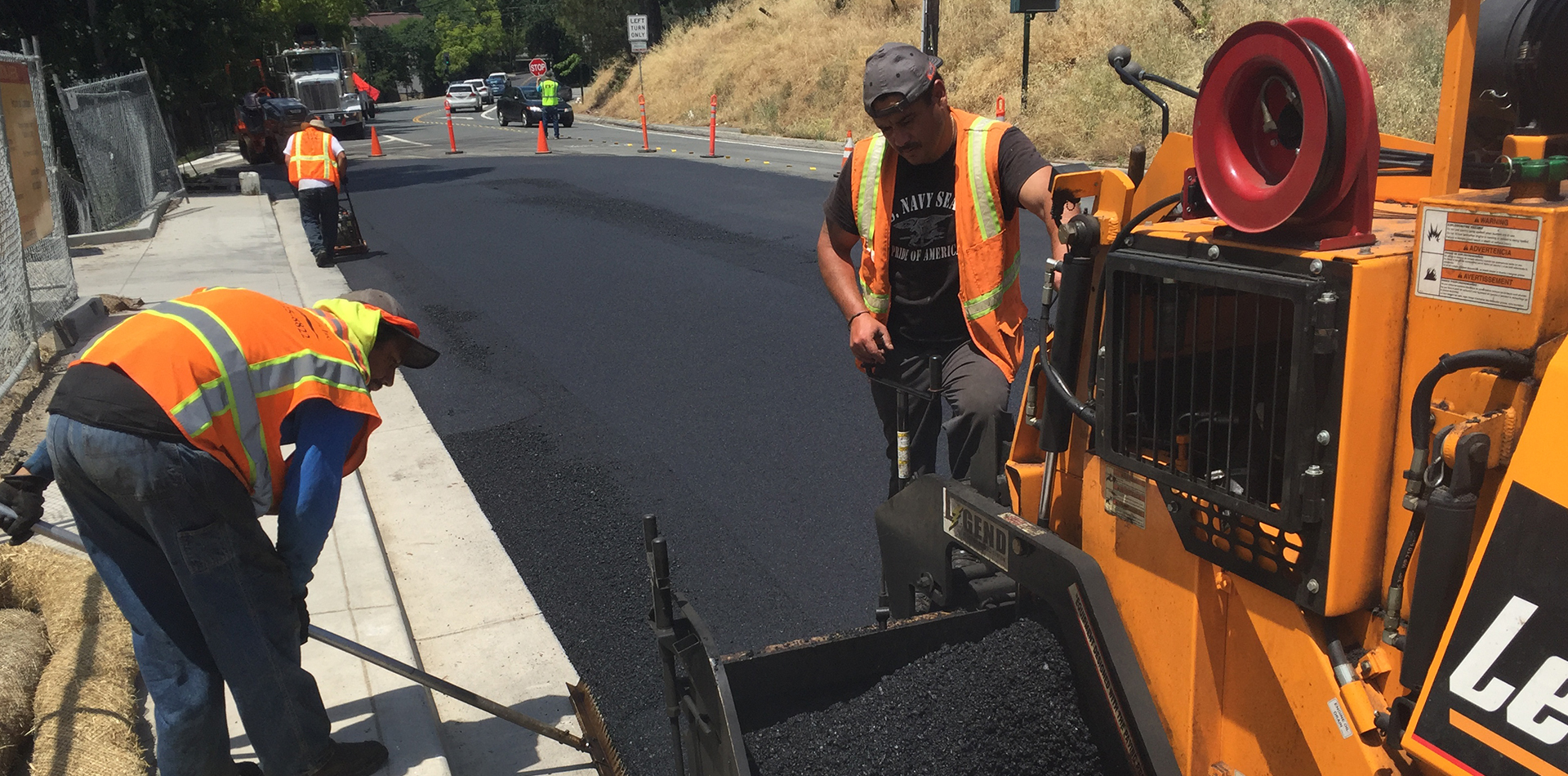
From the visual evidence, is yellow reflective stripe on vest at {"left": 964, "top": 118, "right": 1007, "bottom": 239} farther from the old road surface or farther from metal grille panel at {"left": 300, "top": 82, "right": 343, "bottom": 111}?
metal grille panel at {"left": 300, "top": 82, "right": 343, "bottom": 111}

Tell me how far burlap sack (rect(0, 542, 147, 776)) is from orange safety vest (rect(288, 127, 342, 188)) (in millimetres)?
7760

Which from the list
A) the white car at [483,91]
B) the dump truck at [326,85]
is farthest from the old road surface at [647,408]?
the white car at [483,91]

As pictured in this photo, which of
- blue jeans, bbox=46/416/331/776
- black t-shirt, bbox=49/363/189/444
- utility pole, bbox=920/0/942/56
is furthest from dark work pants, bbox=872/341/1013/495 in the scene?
utility pole, bbox=920/0/942/56

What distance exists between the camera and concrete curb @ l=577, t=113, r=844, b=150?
24250 millimetres

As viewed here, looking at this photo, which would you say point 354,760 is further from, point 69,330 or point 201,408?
point 69,330

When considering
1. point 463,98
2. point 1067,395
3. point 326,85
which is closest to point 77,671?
point 1067,395

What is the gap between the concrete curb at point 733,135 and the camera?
79.6 ft

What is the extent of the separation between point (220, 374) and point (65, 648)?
151 cm

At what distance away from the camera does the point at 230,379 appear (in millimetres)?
2762

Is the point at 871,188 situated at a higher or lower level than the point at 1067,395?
higher

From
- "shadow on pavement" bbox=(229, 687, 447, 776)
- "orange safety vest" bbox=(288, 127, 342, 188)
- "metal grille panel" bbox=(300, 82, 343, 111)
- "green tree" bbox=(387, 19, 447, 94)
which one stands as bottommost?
"shadow on pavement" bbox=(229, 687, 447, 776)

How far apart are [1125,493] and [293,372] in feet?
6.40

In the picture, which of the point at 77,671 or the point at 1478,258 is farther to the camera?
the point at 77,671

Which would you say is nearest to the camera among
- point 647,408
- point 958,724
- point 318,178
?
point 958,724
